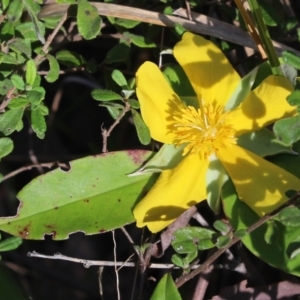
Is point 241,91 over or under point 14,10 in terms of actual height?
under

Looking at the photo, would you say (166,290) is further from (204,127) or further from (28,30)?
(28,30)

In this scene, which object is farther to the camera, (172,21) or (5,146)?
(172,21)

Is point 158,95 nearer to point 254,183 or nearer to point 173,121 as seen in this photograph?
point 173,121

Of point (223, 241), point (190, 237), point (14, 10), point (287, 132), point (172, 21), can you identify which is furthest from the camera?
point (172, 21)

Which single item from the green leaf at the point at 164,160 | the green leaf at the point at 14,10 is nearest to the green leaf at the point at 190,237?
the green leaf at the point at 164,160

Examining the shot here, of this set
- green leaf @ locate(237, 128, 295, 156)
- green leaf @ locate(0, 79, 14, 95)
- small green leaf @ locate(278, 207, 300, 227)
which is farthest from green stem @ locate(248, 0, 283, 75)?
green leaf @ locate(0, 79, 14, 95)

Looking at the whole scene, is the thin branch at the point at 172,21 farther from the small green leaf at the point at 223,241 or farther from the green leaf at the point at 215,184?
the small green leaf at the point at 223,241

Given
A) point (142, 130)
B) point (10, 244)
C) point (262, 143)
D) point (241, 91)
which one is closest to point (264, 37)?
point (241, 91)
